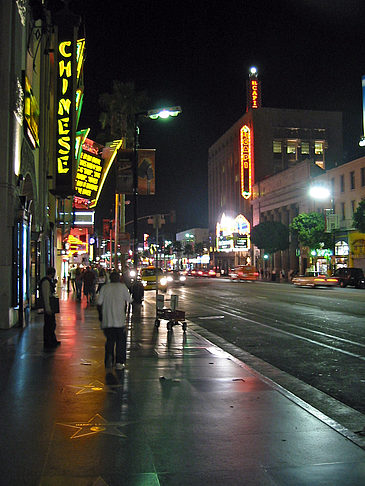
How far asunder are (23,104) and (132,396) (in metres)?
10.9

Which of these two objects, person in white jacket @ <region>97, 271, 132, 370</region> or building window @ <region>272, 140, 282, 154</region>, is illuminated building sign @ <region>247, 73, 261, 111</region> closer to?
building window @ <region>272, 140, 282, 154</region>

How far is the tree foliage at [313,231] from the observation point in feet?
179

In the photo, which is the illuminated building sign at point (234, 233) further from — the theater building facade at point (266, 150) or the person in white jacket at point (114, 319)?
the person in white jacket at point (114, 319)

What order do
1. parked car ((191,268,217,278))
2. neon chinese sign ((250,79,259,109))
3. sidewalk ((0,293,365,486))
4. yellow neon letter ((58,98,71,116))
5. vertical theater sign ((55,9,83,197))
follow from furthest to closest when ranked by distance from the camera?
1. neon chinese sign ((250,79,259,109))
2. parked car ((191,268,217,278))
3. yellow neon letter ((58,98,71,116))
4. vertical theater sign ((55,9,83,197))
5. sidewalk ((0,293,365,486))

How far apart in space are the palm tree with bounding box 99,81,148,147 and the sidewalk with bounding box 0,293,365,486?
30.3 m

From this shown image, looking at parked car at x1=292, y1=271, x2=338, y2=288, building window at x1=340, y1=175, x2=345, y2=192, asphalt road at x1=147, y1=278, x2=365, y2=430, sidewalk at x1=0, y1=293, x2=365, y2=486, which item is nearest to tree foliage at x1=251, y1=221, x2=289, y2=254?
building window at x1=340, y1=175, x2=345, y2=192

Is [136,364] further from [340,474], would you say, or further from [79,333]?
[340,474]

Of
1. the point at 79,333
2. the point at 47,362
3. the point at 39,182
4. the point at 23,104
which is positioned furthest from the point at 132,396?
the point at 39,182

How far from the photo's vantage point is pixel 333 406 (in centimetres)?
736

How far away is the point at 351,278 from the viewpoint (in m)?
44.1

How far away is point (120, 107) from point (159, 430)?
1375 inches

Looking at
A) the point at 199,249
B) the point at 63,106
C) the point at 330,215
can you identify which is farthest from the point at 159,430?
the point at 199,249

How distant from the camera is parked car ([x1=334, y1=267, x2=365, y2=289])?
43938 millimetres

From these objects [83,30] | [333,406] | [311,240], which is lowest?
[333,406]
